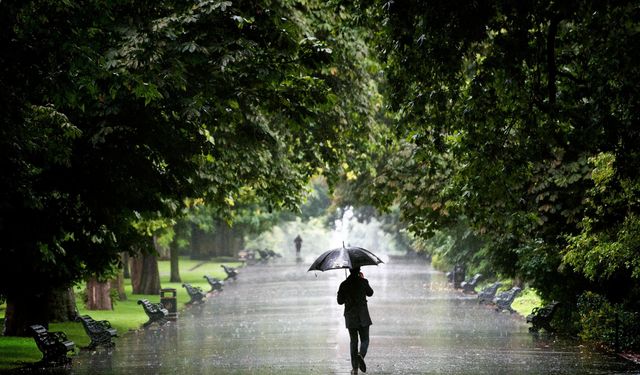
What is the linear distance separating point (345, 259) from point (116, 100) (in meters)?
4.56

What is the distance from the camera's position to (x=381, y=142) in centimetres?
2569

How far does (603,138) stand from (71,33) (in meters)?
7.00

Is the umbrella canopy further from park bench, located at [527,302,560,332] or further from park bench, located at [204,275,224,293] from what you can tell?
park bench, located at [204,275,224,293]

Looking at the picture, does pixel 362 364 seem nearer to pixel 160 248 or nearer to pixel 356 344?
pixel 356 344

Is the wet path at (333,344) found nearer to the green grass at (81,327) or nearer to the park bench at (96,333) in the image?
the park bench at (96,333)

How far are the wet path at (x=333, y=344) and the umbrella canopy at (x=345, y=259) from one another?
1749mm

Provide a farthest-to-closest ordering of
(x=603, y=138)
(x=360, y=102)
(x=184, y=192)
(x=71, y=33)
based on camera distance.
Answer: (x=360, y=102)
(x=184, y=192)
(x=603, y=138)
(x=71, y=33)

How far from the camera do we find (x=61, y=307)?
26750 mm

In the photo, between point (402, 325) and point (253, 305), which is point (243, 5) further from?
point (253, 305)

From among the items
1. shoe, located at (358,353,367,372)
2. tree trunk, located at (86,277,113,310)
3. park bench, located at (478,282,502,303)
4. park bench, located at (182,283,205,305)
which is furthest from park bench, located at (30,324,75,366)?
park bench, located at (478,282,502,303)

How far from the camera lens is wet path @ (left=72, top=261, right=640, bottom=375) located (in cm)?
1695

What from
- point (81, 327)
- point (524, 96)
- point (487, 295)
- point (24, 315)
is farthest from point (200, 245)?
point (524, 96)

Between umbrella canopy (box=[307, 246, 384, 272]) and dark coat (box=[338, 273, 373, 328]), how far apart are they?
10.9 inches

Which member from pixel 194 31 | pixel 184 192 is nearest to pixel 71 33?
pixel 194 31
